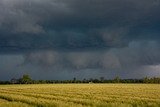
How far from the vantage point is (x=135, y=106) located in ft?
92.9

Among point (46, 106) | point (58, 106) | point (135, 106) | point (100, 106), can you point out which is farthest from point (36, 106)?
point (135, 106)

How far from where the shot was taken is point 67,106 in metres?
25.9

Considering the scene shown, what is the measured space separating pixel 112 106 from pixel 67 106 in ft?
10.6

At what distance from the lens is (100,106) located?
27.4 meters

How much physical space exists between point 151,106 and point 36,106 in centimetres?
904

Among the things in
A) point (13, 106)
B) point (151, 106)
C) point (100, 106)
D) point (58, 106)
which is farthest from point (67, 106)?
point (151, 106)

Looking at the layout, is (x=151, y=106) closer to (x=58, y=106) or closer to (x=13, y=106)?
(x=58, y=106)

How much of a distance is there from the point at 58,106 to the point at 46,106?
2382 millimetres

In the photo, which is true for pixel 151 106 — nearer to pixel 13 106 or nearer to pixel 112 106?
pixel 112 106

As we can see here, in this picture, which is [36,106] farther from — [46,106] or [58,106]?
[58,106]

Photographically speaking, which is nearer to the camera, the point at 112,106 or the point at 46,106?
the point at 112,106

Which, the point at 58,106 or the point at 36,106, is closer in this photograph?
the point at 58,106

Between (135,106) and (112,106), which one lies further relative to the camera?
(135,106)

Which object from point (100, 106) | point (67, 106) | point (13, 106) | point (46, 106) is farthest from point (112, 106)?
point (13, 106)
